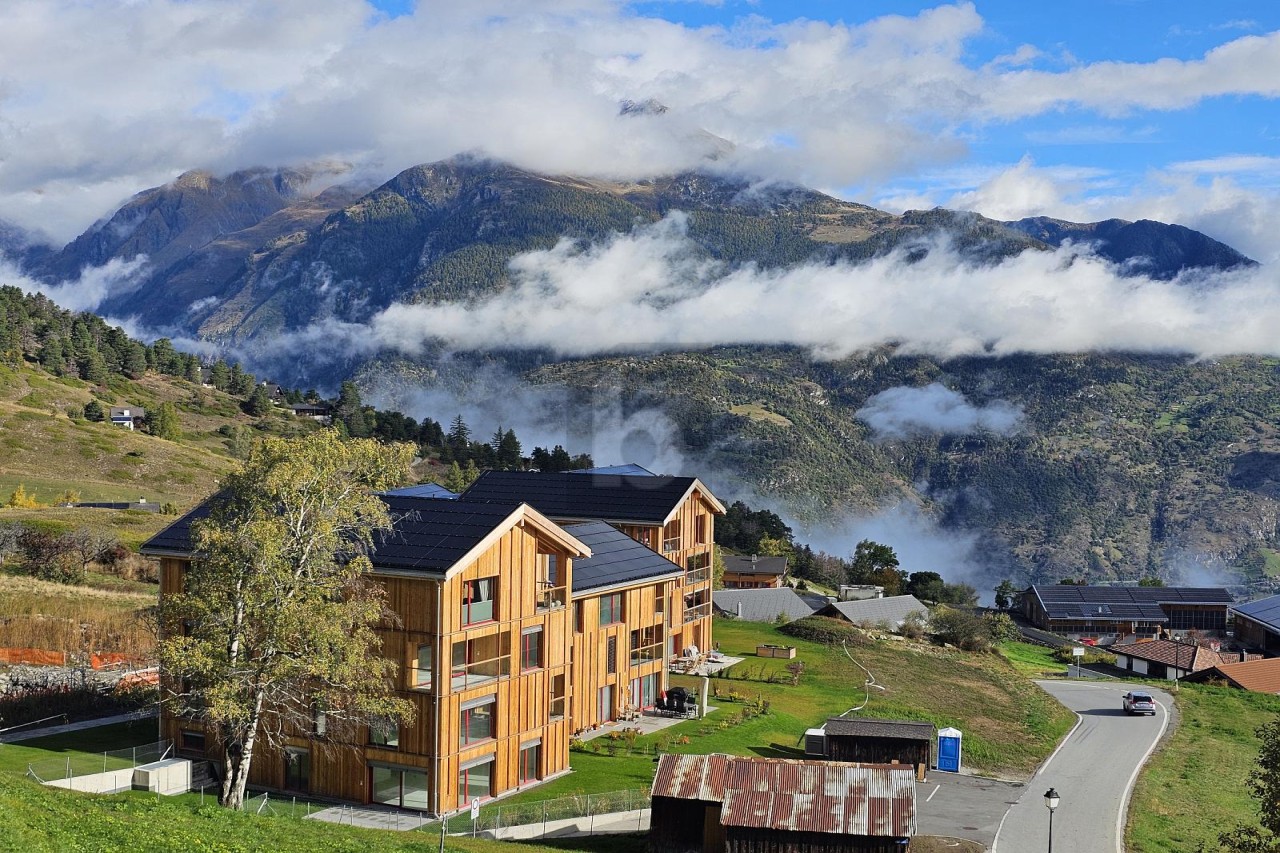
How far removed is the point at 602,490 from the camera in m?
54.2

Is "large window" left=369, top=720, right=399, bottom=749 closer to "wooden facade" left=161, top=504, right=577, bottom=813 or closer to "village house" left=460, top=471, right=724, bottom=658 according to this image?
"wooden facade" left=161, top=504, right=577, bottom=813

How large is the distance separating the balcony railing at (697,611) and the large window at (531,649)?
19745 millimetres

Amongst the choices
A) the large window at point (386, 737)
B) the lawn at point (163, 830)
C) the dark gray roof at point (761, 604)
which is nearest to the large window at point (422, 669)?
the large window at point (386, 737)

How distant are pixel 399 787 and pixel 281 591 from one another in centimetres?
704

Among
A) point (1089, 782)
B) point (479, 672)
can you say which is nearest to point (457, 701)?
point (479, 672)

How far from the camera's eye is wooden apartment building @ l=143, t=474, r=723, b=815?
3088cm

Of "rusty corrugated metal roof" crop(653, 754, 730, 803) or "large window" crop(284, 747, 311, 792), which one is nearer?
"rusty corrugated metal roof" crop(653, 754, 730, 803)

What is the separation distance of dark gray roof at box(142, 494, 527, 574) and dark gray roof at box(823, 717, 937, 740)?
1476 cm

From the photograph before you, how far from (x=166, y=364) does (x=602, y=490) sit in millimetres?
129910

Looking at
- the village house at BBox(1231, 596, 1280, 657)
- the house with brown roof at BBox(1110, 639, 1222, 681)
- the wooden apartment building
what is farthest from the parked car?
the village house at BBox(1231, 596, 1280, 657)

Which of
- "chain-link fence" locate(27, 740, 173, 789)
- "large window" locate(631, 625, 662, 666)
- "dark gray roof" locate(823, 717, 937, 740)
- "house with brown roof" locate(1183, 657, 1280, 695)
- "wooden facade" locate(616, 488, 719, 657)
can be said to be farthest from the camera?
"house with brown roof" locate(1183, 657, 1280, 695)

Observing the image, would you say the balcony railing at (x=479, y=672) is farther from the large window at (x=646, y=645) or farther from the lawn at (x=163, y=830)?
the large window at (x=646, y=645)

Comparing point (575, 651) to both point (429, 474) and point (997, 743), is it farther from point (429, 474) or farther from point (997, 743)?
point (429, 474)

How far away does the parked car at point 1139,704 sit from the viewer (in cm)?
5609
